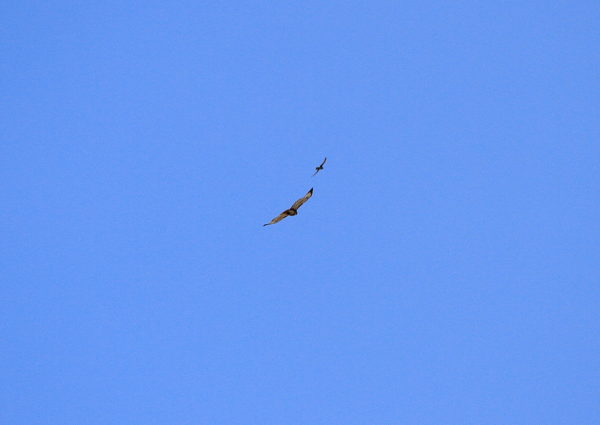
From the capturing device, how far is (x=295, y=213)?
81.3ft

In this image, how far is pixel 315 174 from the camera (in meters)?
23.9

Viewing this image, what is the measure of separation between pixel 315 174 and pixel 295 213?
98.3 inches
